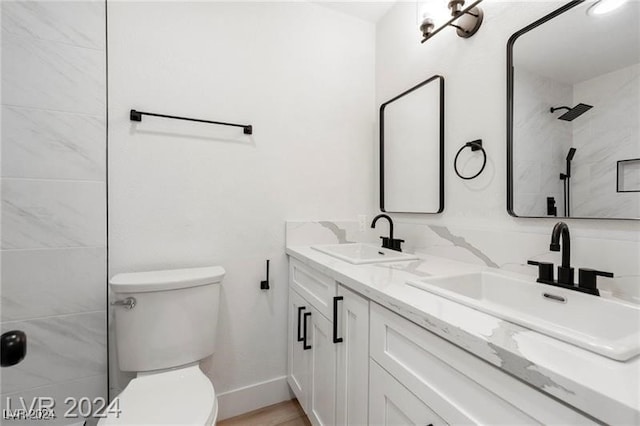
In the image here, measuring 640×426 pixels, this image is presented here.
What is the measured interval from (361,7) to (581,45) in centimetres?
129

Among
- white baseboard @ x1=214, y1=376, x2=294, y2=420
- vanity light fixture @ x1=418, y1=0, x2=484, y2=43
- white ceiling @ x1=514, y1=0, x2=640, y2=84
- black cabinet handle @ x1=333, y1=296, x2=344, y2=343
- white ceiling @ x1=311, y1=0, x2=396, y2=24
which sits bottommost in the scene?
white baseboard @ x1=214, y1=376, x2=294, y2=420

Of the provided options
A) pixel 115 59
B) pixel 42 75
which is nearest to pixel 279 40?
pixel 115 59

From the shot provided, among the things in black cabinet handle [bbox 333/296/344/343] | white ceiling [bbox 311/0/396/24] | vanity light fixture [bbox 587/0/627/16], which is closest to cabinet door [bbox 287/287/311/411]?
black cabinet handle [bbox 333/296/344/343]

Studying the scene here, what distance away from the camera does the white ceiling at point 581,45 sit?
84 centimetres

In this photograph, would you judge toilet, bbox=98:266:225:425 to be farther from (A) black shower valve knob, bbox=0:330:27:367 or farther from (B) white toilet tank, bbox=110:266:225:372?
(A) black shower valve knob, bbox=0:330:27:367

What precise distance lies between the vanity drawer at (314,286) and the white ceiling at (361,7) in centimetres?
158

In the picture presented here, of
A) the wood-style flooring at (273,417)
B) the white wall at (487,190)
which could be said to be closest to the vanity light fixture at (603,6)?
the white wall at (487,190)

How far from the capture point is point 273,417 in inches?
62.2

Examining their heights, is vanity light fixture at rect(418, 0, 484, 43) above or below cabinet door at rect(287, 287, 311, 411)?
above

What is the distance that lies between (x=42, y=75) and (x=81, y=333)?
114 cm

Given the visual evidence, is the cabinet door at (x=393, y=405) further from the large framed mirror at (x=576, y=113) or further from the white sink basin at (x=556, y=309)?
the large framed mirror at (x=576, y=113)

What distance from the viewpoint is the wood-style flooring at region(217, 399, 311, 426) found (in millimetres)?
1536

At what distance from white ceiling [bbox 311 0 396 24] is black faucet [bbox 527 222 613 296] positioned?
1.66 m

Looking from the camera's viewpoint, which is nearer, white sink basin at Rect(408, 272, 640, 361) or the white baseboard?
white sink basin at Rect(408, 272, 640, 361)
